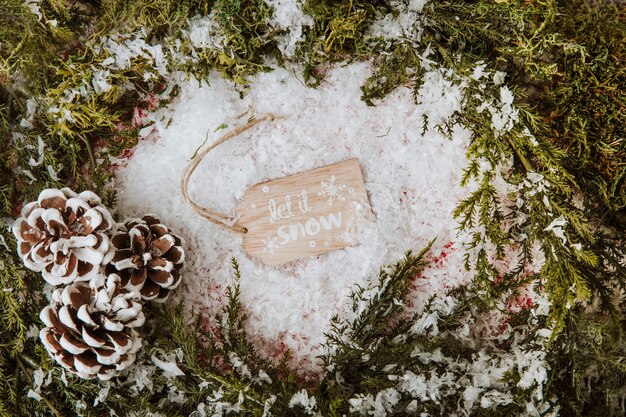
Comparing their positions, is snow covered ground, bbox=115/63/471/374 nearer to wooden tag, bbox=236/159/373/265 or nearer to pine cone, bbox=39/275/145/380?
wooden tag, bbox=236/159/373/265

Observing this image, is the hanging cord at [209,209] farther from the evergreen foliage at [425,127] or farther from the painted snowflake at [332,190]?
the painted snowflake at [332,190]

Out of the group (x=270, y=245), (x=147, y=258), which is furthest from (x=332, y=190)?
(x=147, y=258)

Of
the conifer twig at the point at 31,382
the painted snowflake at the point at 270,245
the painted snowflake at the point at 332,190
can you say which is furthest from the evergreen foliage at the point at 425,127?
the painted snowflake at the point at 332,190

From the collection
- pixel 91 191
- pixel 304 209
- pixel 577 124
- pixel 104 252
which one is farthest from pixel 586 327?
pixel 91 191

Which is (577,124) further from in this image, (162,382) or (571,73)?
(162,382)

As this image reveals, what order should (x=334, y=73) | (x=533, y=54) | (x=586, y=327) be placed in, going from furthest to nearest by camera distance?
(x=334, y=73)
(x=533, y=54)
(x=586, y=327)
